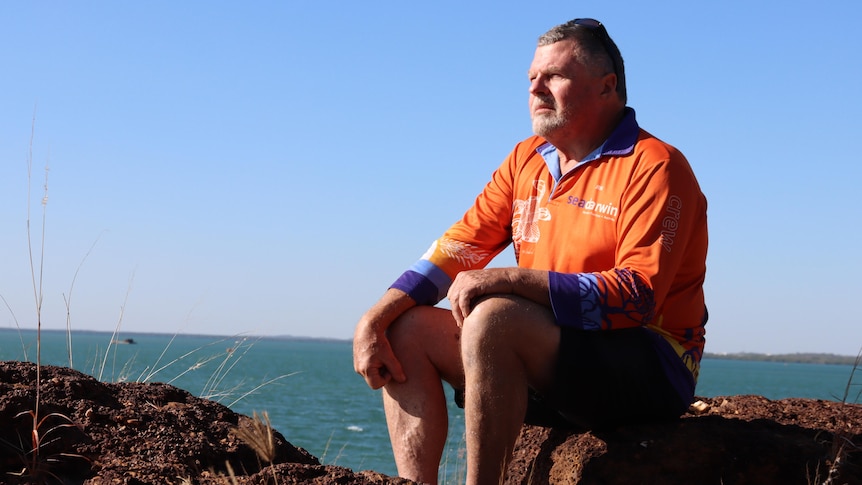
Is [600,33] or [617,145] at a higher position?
[600,33]

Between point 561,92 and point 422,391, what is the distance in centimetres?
118

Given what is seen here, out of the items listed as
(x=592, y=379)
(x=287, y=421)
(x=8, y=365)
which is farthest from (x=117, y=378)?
(x=287, y=421)

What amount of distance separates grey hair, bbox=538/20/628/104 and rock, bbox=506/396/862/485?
4.15 feet

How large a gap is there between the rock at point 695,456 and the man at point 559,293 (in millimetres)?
81

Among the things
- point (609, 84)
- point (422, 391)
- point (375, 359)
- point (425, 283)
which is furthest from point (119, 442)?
point (609, 84)

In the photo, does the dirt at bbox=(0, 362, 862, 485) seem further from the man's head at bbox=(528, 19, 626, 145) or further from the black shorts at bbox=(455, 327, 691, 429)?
the man's head at bbox=(528, 19, 626, 145)

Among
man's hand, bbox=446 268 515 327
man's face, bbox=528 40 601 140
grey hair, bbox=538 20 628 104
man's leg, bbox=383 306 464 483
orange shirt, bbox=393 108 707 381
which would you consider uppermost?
grey hair, bbox=538 20 628 104

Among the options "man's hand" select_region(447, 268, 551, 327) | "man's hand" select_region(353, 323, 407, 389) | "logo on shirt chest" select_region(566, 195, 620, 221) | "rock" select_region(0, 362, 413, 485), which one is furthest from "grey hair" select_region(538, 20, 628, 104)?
"rock" select_region(0, 362, 413, 485)

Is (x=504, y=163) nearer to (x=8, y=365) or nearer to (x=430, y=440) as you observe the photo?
(x=430, y=440)

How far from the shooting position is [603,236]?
347cm

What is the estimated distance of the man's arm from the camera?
11.6ft

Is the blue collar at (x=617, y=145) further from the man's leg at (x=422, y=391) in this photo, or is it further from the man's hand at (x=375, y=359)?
the man's hand at (x=375, y=359)

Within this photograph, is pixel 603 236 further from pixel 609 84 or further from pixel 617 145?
pixel 609 84

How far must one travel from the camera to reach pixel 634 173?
11.3 ft
